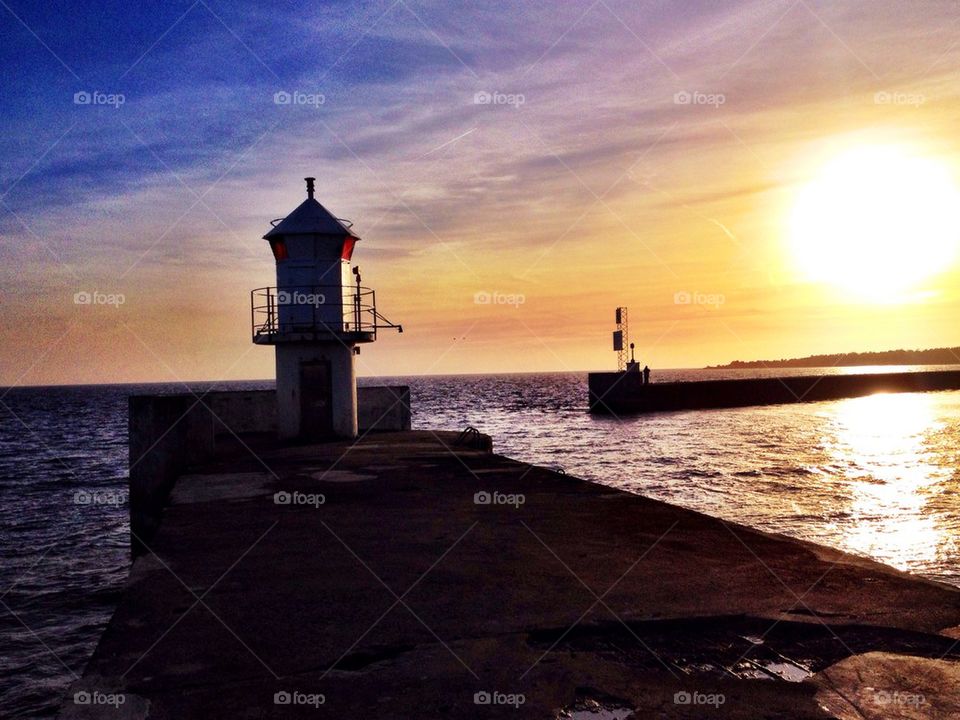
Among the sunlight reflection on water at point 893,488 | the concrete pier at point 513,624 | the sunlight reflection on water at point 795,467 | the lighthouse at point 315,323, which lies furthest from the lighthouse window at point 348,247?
the sunlight reflection on water at point 893,488

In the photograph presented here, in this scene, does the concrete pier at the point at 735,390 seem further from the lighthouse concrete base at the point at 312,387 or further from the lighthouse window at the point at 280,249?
the lighthouse window at the point at 280,249

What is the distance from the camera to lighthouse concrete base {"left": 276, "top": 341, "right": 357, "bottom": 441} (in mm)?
20453

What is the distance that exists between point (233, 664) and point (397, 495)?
6.92 meters

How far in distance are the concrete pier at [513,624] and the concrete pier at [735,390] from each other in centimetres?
5726

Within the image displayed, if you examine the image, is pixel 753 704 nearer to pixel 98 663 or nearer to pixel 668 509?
pixel 98 663

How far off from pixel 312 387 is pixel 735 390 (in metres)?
65.9

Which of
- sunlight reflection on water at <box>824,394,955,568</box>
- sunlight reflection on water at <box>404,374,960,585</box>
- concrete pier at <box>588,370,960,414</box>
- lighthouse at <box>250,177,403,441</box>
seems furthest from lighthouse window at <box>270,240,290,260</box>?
concrete pier at <box>588,370,960,414</box>

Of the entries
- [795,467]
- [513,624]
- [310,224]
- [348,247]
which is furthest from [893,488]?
[513,624]

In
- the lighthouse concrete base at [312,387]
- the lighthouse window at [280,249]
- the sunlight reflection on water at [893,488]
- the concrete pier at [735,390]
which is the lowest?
the sunlight reflection on water at [893,488]

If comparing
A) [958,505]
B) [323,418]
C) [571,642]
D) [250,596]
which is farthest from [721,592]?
[958,505]

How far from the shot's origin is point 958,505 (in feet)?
69.7

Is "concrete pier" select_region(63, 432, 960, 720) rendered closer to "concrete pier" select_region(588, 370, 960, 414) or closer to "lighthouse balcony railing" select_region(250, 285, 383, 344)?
"lighthouse balcony railing" select_region(250, 285, 383, 344)

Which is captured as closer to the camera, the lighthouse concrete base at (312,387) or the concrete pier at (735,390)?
the lighthouse concrete base at (312,387)

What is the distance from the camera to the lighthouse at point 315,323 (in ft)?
65.8
